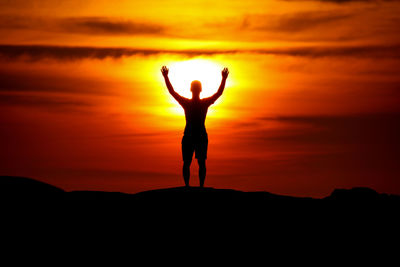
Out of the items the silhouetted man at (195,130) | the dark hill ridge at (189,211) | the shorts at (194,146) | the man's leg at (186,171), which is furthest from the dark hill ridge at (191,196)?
the shorts at (194,146)

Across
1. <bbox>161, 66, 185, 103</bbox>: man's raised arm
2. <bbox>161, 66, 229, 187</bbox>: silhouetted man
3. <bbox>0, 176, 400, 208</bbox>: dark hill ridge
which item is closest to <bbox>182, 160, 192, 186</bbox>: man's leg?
<bbox>161, 66, 229, 187</bbox>: silhouetted man

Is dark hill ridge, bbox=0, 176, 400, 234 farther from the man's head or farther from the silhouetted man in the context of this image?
the man's head

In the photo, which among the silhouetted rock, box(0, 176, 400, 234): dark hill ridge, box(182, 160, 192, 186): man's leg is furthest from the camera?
box(182, 160, 192, 186): man's leg

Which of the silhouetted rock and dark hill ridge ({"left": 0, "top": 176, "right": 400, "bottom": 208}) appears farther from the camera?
dark hill ridge ({"left": 0, "top": 176, "right": 400, "bottom": 208})

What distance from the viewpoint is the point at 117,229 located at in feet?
74.9

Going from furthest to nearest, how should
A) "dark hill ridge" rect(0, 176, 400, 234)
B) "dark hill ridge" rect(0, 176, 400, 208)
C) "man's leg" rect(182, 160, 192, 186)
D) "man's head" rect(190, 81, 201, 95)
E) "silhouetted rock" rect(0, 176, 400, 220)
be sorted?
1. "man's leg" rect(182, 160, 192, 186)
2. "man's head" rect(190, 81, 201, 95)
3. "dark hill ridge" rect(0, 176, 400, 208)
4. "silhouetted rock" rect(0, 176, 400, 220)
5. "dark hill ridge" rect(0, 176, 400, 234)

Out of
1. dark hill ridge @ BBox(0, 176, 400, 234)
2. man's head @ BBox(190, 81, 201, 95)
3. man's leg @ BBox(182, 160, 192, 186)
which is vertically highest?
man's head @ BBox(190, 81, 201, 95)

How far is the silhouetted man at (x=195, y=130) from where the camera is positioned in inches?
933

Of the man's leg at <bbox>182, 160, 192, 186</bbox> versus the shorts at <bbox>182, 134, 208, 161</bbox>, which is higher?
the shorts at <bbox>182, 134, 208, 161</bbox>

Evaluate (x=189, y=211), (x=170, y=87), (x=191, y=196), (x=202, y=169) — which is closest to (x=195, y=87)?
(x=170, y=87)

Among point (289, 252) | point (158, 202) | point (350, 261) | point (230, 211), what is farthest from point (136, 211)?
point (350, 261)

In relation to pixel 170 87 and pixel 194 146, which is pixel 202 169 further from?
pixel 170 87

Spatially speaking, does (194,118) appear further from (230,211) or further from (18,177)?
(18,177)

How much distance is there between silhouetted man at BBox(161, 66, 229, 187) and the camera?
77.8 ft
